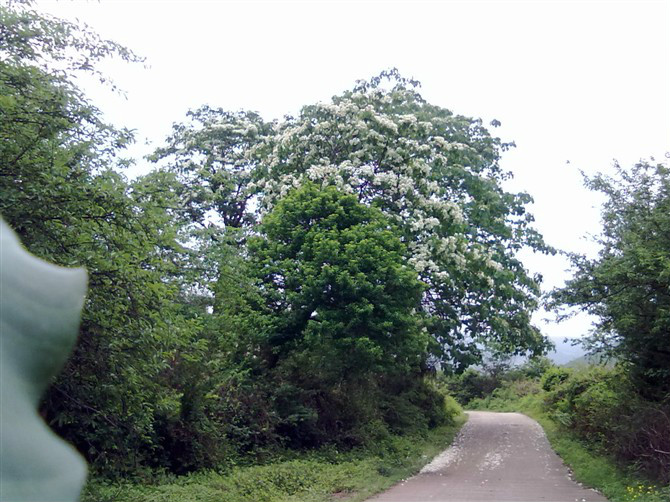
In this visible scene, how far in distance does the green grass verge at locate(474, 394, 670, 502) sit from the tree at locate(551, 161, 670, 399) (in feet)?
5.99

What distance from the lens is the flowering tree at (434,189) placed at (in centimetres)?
1778

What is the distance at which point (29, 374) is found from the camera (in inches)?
177

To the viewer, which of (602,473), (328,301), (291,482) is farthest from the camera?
(328,301)

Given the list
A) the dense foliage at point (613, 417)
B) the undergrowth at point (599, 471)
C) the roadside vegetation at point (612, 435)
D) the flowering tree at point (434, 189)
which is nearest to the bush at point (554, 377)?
the dense foliage at point (613, 417)

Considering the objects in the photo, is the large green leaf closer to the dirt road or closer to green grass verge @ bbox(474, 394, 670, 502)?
the dirt road

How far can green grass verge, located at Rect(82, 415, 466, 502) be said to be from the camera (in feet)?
31.7

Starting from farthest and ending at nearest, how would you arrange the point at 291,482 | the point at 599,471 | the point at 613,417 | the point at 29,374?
the point at 613,417, the point at 599,471, the point at 291,482, the point at 29,374

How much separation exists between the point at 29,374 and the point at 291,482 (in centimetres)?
863

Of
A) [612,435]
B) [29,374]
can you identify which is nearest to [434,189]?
[612,435]

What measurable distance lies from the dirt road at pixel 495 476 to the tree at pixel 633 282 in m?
2.88

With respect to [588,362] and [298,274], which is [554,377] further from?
[298,274]

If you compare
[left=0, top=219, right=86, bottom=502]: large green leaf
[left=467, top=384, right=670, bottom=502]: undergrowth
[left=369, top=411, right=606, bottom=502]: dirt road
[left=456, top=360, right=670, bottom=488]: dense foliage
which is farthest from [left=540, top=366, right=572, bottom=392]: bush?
[left=0, top=219, right=86, bottom=502]: large green leaf

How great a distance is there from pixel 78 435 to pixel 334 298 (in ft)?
25.4

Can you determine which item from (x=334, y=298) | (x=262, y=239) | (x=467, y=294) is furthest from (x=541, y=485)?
(x=262, y=239)
